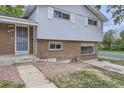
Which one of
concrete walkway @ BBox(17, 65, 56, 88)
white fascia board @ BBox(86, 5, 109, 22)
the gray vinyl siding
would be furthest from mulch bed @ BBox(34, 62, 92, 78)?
white fascia board @ BBox(86, 5, 109, 22)

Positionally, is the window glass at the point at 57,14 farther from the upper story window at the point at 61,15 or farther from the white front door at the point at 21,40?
the white front door at the point at 21,40

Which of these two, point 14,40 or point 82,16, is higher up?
point 82,16

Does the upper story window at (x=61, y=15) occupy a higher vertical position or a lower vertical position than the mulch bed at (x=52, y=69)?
higher

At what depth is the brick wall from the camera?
14.6 m

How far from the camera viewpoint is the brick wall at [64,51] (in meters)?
14.6

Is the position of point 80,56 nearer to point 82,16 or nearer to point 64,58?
point 64,58

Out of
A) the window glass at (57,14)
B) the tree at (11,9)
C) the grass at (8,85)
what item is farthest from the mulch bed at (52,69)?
the tree at (11,9)

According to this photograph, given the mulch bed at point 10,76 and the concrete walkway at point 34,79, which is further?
the mulch bed at point 10,76

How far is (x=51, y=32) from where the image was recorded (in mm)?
15070

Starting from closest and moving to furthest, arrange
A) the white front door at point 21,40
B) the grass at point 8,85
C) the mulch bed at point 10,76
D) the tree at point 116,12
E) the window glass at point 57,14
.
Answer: the grass at point 8,85, the mulch bed at point 10,76, the white front door at point 21,40, the window glass at point 57,14, the tree at point 116,12

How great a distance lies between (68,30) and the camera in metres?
16.7

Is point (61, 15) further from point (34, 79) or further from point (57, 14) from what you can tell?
point (34, 79)

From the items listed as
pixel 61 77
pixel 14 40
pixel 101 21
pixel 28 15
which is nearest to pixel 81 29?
pixel 101 21
